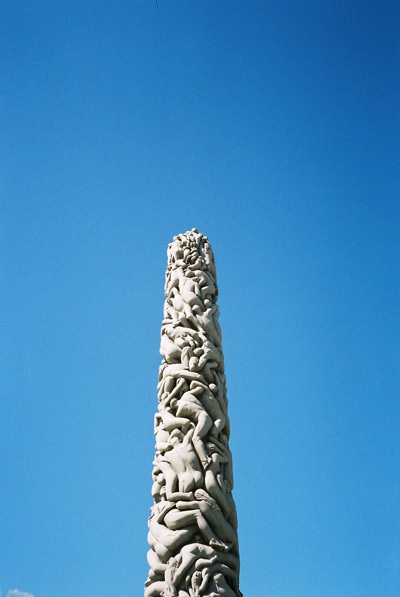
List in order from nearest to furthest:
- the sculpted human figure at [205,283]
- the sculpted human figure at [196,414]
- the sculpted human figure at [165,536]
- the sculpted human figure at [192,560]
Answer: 1. the sculpted human figure at [192,560]
2. the sculpted human figure at [165,536]
3. the sculpted human figure at [196,414]
4. the sculpted human figure at [205,283]

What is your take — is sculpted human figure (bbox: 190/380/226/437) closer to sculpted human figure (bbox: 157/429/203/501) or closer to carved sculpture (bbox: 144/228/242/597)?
carved sculpture (bbox: 144/228/242/597)

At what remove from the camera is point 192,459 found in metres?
7.30

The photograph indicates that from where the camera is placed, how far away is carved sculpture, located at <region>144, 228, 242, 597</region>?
22.0ft

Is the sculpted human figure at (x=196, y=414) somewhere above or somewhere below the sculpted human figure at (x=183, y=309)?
below

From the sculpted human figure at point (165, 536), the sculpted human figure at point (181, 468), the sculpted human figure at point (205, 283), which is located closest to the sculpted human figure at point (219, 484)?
the sculpted human figure at point (181, 468)

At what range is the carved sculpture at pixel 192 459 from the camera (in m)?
6.71

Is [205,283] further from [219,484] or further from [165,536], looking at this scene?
[165,536]

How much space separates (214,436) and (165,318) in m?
2.00

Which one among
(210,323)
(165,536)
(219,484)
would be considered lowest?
(165,536)

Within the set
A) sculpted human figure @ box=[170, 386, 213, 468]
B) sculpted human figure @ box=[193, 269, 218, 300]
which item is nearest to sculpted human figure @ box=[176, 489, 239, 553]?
sculpted human figure @ box=[170, 386, 213, 468]

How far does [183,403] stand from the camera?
7.75m

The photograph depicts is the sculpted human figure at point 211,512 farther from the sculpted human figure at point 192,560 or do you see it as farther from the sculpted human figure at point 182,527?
the sculpted human figure at point 192,560

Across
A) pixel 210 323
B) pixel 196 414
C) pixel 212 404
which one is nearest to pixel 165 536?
pixel 196 414

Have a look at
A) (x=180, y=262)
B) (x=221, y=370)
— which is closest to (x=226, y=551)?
(x=221, y=370)
